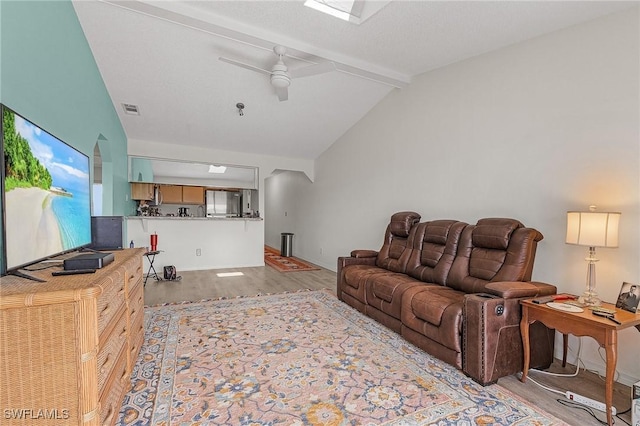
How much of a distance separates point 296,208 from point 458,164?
4843mm

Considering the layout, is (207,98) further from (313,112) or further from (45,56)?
(45,56)

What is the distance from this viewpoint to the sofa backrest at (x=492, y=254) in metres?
2.47

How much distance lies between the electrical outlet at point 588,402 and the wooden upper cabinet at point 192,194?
614 cm

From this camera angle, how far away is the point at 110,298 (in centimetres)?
151

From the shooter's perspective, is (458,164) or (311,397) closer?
(311,397)

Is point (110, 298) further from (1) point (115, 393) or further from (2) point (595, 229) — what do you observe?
(2) point (595, 229)

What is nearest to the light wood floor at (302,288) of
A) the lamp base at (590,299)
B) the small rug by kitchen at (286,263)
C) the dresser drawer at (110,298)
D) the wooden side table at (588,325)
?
the wooden side table at (588,325)

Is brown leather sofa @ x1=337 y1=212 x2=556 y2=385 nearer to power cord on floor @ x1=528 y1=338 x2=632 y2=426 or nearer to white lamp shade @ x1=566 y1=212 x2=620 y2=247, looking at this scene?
power cord on floor @ x1=528 y1=338 x2=632 y2=426

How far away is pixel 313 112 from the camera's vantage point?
16.1 feet

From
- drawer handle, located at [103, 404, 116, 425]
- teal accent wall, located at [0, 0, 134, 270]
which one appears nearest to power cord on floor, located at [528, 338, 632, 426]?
drawer handle, located at [103, 404, 116, 425]

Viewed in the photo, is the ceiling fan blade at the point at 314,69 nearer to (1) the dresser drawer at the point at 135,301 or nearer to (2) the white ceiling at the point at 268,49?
(2) the white ceiling at the point at 268,49

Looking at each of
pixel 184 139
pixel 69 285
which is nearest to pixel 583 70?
pixel 69 285

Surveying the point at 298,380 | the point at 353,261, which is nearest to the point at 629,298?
the point at 298,380

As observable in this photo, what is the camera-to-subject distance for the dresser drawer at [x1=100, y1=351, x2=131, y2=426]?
1.38 meters
